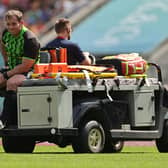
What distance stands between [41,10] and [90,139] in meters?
26.7

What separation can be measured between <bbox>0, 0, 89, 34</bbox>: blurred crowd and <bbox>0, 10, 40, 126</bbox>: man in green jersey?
985 inches

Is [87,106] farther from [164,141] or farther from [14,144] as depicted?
[164,141]

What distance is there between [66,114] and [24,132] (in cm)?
63

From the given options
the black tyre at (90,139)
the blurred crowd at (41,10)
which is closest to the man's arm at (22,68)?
the black tyre at (90,139)

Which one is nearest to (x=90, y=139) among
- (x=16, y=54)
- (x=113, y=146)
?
(x=113, y=146)

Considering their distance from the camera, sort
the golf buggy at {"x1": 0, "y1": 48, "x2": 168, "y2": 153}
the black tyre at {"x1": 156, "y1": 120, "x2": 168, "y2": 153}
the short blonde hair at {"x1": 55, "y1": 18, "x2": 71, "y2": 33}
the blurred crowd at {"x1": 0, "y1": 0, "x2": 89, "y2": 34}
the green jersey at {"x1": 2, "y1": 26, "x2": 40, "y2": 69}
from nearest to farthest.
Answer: the golf buggy at {"x1": 0, "y1": 48, "x2": 168, "y2": 153} → the green jersey at {"x1": 2, "y1": 26, "x2": 40, "y2": 69} → the short blonde hair at {"x1": 55, "y1": 18, "x2": 71, "y2": 33} → the black tyre at {"x1": 156, "y1": 120, "x2": 168, "y2": 153} → the blurred crowd at {"x1": 0, "y1": 0, "x2": 89, "y2": 34}

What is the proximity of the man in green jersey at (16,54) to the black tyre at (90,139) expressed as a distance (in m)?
1.03

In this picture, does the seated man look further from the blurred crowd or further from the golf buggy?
the blurred crowd

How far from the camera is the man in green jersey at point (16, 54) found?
44.1 ft

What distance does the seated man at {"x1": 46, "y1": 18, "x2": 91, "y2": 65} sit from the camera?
1387 centimetres

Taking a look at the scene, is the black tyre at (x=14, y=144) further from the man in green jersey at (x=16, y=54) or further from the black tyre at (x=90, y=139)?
the black tyre at (x=90, y=139)

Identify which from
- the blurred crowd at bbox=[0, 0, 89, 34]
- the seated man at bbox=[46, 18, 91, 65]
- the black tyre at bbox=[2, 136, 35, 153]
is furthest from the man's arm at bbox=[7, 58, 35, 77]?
the blurred crowd at bbox=[0, 0, 89, 34]

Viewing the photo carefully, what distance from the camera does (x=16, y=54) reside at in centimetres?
1373

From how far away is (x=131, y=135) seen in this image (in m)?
14.2
